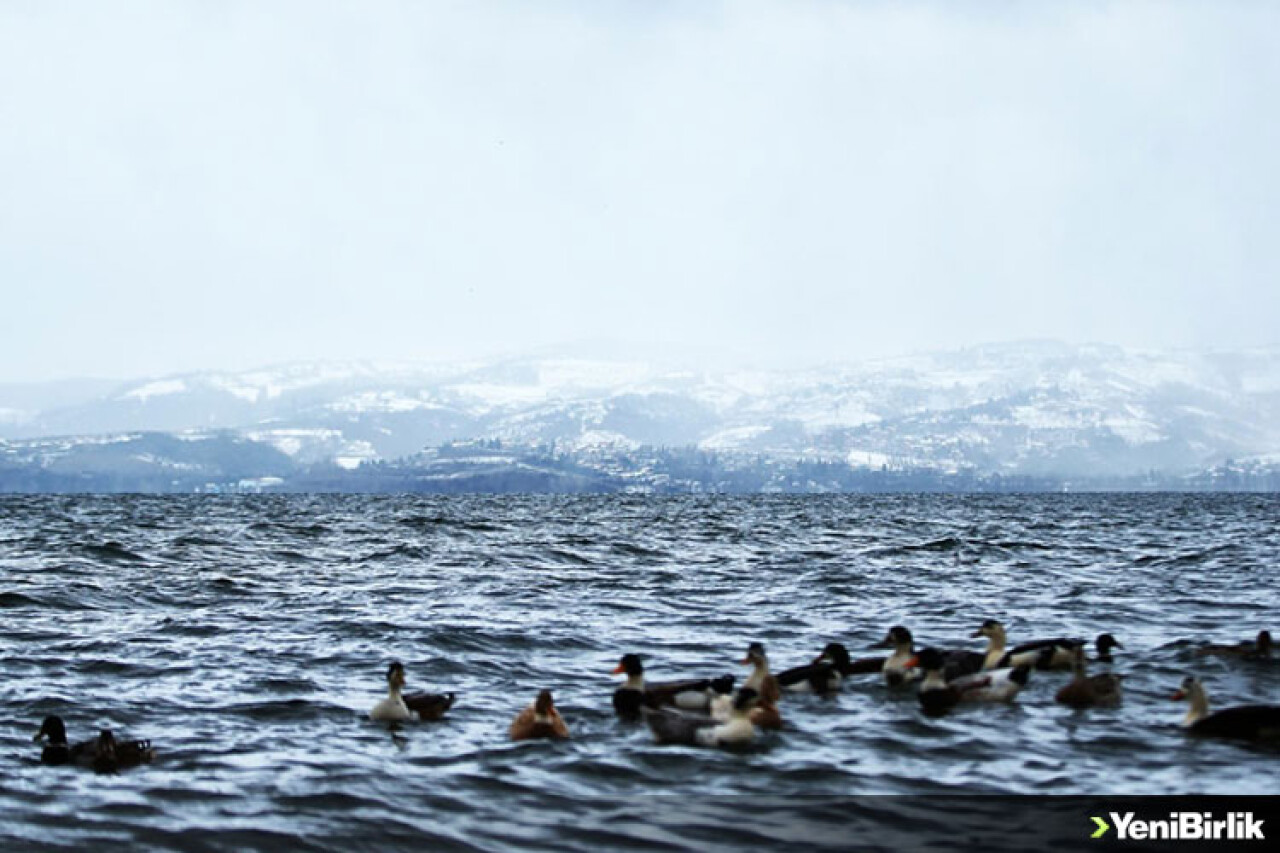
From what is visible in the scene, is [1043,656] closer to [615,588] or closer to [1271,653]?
[1271,653]

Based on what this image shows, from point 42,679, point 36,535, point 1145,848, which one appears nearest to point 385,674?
point 42,679

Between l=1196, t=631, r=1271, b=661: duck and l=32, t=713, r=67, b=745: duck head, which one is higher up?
l=1196, t=631, r=1271, b=661: duck

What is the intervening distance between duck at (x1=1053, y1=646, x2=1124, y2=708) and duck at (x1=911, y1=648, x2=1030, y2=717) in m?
0.69

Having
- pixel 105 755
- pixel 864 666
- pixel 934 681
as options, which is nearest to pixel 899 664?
pixel 864 666

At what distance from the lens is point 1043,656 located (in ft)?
71.4

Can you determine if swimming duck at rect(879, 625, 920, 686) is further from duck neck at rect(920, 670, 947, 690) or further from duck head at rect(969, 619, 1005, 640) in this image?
duck head at rect(969, 619, 1005, 640)

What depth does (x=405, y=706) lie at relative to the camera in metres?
18.1

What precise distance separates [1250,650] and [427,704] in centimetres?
1407

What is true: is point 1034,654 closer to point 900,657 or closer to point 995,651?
point 995,651

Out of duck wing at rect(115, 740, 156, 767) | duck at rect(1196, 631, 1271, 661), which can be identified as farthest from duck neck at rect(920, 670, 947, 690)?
duck wing at rect(115, 740, 156, 767)

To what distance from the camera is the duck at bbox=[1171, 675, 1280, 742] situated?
15859mm

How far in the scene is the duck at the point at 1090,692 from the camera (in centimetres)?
1864

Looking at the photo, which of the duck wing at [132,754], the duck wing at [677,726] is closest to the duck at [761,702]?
the duck wing at [677,726]

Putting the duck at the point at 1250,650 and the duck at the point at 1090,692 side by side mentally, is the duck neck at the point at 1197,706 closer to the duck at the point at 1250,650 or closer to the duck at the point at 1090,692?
the duck at the point at 1090,692
